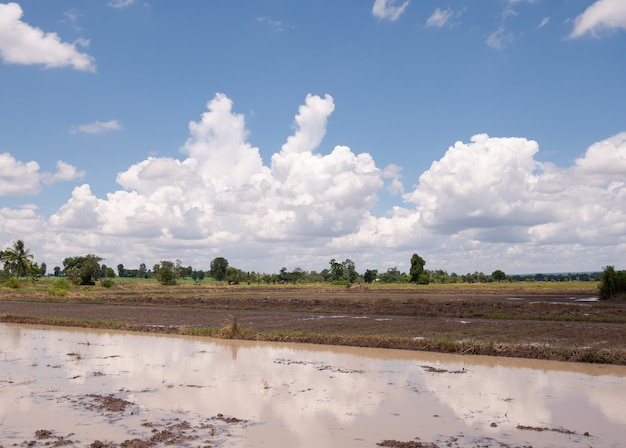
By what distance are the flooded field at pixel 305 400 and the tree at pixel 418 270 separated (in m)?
72.3

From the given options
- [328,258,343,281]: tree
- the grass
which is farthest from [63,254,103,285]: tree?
the grass

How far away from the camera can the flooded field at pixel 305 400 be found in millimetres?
8242

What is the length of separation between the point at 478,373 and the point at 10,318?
89.0ft

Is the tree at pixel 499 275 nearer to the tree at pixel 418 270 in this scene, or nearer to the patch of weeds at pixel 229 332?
the tree at pixel 418 270

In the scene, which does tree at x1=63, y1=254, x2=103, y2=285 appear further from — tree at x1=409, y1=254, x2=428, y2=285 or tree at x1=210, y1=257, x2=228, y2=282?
tree at x1=409, y1=254, x2=428, y2=285

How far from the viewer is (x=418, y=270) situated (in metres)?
88.6

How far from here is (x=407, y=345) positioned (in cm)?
1809

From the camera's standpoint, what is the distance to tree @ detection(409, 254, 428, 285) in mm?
88312

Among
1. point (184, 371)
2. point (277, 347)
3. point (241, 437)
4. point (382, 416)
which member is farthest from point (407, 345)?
point (241, 437)

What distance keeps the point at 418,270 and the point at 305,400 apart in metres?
80.0

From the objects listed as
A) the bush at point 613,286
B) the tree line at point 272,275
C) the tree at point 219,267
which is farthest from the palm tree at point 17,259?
the bush at point 613,286

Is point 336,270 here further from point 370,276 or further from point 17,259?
point 17,259

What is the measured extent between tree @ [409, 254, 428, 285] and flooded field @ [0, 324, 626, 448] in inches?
2848

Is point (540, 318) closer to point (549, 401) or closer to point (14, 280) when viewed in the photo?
point (549, 401)
